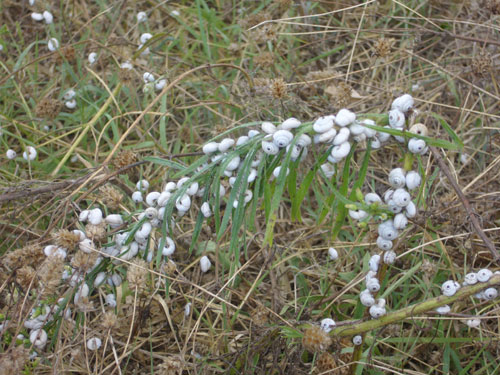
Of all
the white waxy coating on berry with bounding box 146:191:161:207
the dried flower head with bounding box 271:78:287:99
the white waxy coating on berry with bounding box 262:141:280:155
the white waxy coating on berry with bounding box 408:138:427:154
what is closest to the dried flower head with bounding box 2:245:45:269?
the white waxy coating on berry with bounding box 146:191:161:207

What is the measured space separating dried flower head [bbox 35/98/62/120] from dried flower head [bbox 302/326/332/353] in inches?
69.0

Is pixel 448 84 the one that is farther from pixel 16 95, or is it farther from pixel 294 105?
pixel 16 95

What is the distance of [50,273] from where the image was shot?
5.50 ft

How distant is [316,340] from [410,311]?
0.97 feet

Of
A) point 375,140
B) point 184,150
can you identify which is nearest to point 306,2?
point 184,150

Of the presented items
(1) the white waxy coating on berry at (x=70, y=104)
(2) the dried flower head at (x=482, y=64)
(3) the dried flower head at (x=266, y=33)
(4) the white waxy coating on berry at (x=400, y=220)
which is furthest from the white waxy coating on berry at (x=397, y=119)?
(1) the white waxy coating on berry at (x=70, y=104)

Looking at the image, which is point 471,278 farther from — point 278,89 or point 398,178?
point 278,89

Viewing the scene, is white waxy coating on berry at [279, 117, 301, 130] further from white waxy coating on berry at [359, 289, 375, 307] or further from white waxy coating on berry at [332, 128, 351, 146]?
white waxy coating on berry at [359, 289, 375, 307]

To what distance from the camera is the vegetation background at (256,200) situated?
6.63 feet

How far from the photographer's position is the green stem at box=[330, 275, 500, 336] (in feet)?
5.45

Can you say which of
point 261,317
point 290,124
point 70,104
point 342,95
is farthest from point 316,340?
point 70,104

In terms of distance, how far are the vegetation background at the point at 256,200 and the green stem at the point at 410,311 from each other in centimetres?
6

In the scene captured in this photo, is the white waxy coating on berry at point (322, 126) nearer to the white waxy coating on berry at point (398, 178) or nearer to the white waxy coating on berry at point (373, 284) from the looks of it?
the white waxy coating on berry at point (398, 178)

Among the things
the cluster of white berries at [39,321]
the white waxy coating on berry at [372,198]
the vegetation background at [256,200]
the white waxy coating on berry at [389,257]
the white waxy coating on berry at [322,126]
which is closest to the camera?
the white waxy coating on berry at [322,126]
